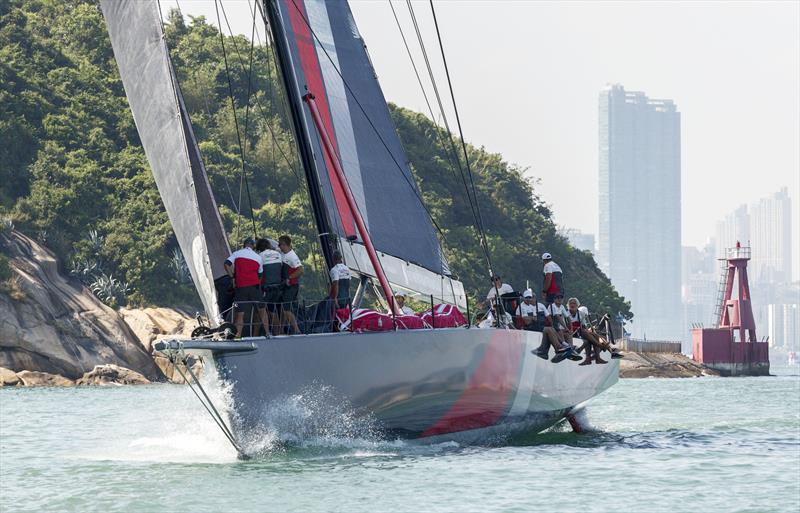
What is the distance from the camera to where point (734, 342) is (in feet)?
283

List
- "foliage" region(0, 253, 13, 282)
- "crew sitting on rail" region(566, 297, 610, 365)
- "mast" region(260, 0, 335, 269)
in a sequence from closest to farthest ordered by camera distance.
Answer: "mast" region(260, 0, 335, 269), "crew sitting on rail" region(566, 297, 610, 365), "foliage" region(0, 253, 13, 282)

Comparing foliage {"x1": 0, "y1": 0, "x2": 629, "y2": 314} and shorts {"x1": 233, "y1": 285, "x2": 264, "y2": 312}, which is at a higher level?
foliage {"x1": 0, "y1": 0, "x2": 629, "y2": 314}

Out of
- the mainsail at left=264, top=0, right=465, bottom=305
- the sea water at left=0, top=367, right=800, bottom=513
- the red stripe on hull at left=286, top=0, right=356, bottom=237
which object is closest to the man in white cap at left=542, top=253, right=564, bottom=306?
the mainsail at left=264, top=0, right=465, bottom=305

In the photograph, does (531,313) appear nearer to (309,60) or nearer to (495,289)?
(495,289)

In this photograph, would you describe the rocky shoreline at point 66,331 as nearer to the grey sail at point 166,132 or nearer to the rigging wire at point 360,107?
the rigging wire at point 360,107

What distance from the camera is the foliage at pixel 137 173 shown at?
5415 cm

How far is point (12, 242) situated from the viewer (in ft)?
169

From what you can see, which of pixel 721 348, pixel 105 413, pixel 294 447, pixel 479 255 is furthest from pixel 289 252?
pixel 721 348

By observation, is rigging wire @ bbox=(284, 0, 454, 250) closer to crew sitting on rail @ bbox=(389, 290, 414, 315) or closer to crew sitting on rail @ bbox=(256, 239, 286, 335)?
crew sitting on rail @ bbox=(389, 290, 414, 315)

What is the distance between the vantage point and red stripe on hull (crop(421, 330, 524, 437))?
17.3 metres

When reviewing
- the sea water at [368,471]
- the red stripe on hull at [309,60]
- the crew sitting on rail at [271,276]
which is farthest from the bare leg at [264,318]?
the red stripe on hull at [309,60]

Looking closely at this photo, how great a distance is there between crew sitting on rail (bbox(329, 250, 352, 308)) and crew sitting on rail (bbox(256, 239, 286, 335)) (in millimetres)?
963

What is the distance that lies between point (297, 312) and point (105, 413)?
13.2 meters

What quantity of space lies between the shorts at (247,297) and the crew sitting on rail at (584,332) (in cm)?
704
